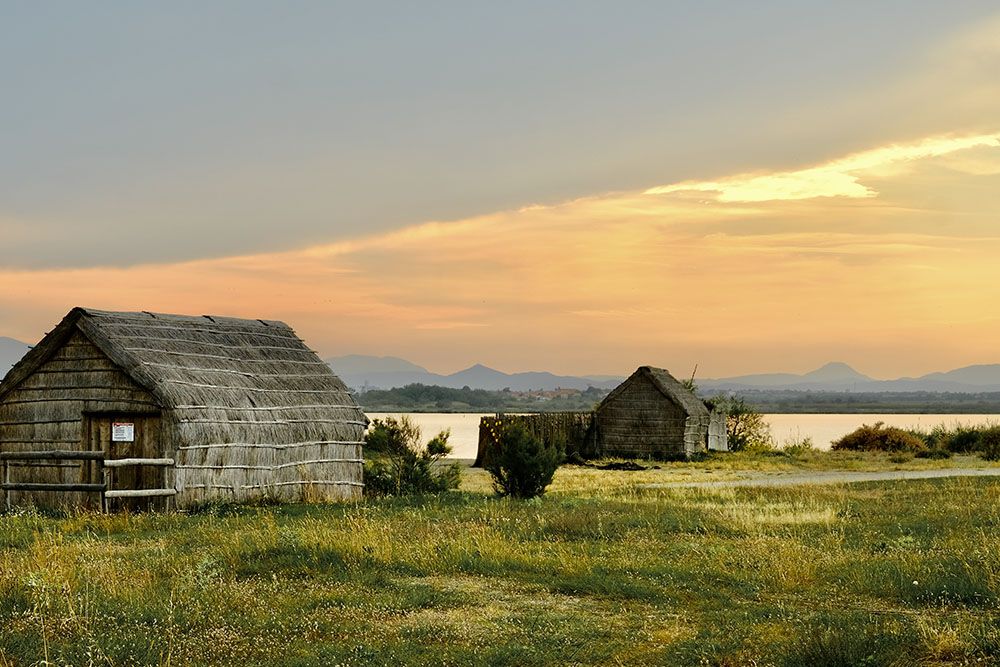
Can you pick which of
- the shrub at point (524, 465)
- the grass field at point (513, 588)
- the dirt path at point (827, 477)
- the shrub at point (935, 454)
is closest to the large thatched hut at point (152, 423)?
the grass field at point (513, 588)

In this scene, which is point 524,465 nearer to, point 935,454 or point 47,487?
point 47,487

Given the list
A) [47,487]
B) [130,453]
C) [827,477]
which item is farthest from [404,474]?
[827,477]

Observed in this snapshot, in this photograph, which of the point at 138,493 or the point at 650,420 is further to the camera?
the point at 650,420

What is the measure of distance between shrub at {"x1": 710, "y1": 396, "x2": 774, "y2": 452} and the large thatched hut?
2945cm

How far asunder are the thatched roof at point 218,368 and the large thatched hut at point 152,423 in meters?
0.04

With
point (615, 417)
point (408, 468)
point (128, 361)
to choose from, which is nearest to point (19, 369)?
point (128, 361)

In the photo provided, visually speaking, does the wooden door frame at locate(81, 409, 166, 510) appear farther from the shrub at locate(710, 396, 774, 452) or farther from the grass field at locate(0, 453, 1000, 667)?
the shrub at locate(710, 396, 774, 452)

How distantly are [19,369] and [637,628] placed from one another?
Answer: 19.3 metres

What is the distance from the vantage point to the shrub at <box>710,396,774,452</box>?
54.3 meters

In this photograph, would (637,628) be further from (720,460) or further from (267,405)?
(720,460)

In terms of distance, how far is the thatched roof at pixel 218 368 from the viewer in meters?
25.1

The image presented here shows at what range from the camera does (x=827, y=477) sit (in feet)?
113

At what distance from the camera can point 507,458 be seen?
87.1ft

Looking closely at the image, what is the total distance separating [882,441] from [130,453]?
121 ft
